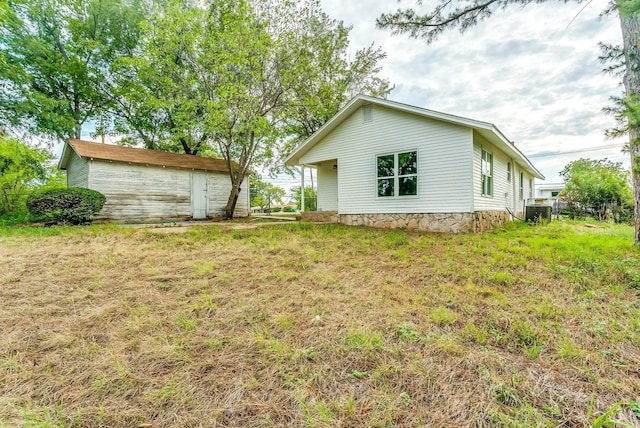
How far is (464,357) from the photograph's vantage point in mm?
1987

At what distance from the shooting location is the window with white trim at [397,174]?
8258mm

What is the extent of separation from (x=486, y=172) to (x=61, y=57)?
64.6 ft

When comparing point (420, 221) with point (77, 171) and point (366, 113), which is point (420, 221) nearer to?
point (366, 113)

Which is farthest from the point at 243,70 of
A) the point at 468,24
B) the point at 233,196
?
the point at 468,24

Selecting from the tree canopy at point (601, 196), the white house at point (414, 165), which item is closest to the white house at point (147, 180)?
the white house at point (414, 165)

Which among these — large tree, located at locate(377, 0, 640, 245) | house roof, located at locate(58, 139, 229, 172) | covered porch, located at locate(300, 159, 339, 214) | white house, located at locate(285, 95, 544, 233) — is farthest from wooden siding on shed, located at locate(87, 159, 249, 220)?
large tree, located at locate(377, 0, 640, 245)

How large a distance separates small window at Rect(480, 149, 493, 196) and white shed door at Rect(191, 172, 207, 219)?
11.5 metres

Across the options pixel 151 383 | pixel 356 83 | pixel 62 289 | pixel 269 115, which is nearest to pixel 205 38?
pixel 269 115

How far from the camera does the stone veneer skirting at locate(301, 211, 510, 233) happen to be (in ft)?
24.6

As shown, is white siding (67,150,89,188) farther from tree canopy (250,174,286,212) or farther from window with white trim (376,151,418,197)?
tree canopy (250,174,286,212)

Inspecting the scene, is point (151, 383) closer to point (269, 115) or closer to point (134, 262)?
point (134, 262)

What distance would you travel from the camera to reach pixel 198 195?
1311cm

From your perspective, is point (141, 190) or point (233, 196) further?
point (233, 196)

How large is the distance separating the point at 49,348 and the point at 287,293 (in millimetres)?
2053
